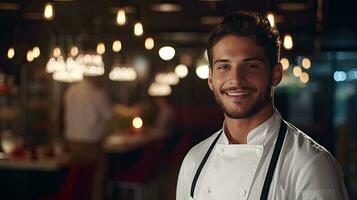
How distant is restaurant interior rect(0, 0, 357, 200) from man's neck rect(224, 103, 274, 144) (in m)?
2.38

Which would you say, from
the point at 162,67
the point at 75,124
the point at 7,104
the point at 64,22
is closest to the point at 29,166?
the point at 75,124

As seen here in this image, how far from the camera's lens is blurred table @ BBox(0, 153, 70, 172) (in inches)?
242

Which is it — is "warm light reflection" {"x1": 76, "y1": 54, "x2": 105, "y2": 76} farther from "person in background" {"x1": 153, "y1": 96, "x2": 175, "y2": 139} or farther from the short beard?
the short beard

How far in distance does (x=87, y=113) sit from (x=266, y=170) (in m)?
5.02

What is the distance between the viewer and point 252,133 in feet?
7.24

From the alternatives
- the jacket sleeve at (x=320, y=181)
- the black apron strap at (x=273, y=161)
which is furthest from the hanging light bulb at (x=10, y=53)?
the jacket sleeve at (x=320, y=181)

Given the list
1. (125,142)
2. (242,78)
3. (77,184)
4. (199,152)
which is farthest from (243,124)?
(125,142)

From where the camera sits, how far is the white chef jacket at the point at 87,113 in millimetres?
6910

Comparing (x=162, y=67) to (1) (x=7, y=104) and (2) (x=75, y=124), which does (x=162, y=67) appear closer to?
(1) (x=7, y=104)

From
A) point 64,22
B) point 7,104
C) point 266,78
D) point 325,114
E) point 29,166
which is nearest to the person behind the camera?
point 266,78

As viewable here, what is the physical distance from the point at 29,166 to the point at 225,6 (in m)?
2.73

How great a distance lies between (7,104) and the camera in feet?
35.9

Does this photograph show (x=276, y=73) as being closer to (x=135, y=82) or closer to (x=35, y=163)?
(x=35, y=163)

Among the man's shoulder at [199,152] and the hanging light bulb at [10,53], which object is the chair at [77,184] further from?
the man's shoulder at [199,152]
